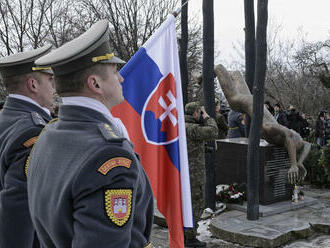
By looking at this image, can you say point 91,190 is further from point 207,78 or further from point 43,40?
point 43,40

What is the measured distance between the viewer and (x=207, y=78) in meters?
7.14

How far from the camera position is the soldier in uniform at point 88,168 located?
1.41 metres

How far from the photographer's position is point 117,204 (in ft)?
4.60

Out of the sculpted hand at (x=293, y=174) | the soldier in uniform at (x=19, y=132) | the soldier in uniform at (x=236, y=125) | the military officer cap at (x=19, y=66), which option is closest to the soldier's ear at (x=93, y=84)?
the soldier in uniform at (x=19, y=132)

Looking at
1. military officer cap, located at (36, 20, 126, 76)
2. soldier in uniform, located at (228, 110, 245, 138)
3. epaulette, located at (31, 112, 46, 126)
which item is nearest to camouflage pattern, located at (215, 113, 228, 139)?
soldier in uniform, located at (228, 110, 245, 138)

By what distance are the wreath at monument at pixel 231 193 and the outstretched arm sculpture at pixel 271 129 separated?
94 cm

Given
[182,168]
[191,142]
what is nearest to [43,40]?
[191,142]

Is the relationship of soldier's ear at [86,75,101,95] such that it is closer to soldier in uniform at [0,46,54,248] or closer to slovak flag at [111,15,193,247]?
soldier in uniform at [0,46,54,248]

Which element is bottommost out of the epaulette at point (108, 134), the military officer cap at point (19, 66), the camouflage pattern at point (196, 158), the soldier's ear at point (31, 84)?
the camouflage pattern at point (196, 158)

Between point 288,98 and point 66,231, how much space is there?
2033 centimetres

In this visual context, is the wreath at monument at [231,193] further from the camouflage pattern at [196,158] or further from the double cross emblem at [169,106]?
the double cross emblem at [169,106]

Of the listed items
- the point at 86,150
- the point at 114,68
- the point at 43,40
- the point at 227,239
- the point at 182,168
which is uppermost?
the point at 43,40

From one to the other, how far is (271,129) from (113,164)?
5.97m

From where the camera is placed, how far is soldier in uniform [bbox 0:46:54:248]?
2.48 m
